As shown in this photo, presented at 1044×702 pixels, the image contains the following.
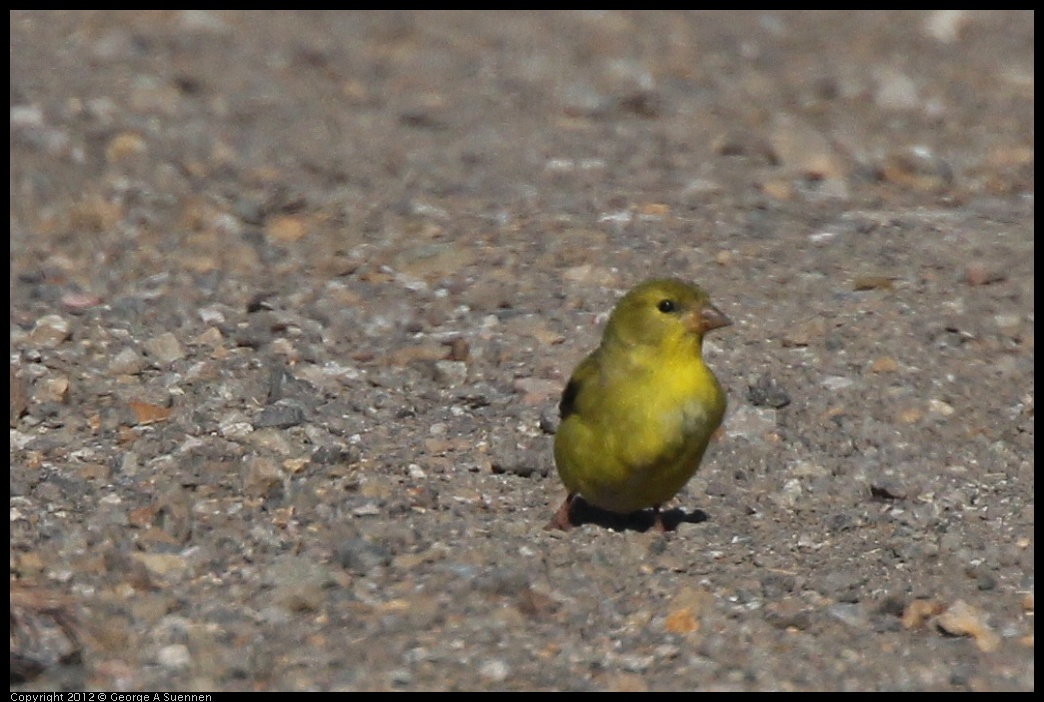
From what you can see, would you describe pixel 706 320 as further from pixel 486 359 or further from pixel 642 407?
pixel 486 359

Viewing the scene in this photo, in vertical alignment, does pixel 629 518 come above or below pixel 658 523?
below

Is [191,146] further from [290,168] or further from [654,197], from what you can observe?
[654,197]

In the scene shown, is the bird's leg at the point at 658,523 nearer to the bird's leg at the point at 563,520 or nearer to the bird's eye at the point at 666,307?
the bird's leg at the point at 563,520

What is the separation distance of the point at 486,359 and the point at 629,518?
148 cm

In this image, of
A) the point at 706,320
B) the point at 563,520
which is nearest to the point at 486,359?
the point at 563,520

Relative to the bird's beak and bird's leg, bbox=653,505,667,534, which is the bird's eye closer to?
the bird's beak

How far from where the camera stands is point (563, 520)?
21.1 feet

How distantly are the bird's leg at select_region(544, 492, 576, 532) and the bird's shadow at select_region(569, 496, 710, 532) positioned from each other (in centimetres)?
6

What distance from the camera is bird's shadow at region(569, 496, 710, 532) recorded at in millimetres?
6586

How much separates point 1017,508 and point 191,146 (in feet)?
19.5

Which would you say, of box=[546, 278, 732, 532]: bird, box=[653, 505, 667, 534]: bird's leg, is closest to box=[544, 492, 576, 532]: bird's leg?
box=[546, 278, 732, 532]: bird

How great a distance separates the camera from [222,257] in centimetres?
923

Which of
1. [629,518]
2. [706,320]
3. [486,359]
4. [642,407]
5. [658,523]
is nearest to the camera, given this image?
[642,407]
